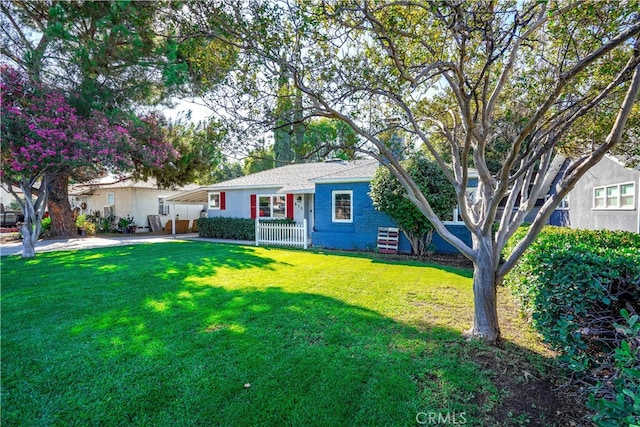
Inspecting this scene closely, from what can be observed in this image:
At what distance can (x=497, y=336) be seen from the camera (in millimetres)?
3908

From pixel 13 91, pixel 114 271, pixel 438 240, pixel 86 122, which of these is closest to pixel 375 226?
pixel 438 240

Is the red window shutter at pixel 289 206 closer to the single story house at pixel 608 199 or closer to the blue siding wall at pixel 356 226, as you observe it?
the blue siding wall at pixel 356 226

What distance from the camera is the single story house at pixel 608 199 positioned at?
933 cm

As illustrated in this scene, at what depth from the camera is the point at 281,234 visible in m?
13.6

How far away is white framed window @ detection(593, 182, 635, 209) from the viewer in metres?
9.59

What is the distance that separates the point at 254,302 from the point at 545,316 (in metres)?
4.28

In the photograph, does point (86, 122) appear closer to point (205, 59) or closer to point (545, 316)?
point (205, 59)

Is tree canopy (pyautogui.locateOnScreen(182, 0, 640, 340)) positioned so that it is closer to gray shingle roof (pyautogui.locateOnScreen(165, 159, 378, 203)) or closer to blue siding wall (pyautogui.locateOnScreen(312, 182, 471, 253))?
blue siding wall (pyautogui.locateOnScreen(312, 182, 471, 253))

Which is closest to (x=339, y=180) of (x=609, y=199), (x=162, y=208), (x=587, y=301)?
(x=609, y=199)

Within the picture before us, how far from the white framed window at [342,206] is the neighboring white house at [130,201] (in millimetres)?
11671

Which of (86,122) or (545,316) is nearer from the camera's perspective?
(545,316)

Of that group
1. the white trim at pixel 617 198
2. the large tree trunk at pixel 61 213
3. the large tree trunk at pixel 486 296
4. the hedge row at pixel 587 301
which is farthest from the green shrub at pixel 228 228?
the white trim at pixel 617 198

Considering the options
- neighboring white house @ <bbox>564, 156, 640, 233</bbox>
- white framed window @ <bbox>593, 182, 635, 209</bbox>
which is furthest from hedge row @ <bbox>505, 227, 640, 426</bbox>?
white framed window @ <bbox>593, 182, 635, 209</bbox>

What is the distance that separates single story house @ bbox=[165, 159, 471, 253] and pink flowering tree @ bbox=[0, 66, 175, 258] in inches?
274
